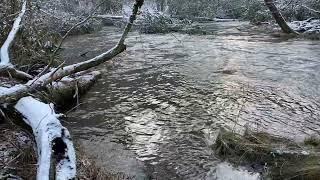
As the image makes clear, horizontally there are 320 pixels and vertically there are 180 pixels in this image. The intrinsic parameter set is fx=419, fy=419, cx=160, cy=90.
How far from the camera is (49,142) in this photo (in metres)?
4.06

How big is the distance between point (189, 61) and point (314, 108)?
6055 millimetres

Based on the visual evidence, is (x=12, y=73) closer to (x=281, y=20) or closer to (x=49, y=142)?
(x=49, y=142)

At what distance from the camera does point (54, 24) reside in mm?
13602

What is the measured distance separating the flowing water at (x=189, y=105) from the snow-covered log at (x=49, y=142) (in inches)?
51.7

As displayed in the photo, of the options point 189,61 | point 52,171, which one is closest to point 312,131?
point 52,171

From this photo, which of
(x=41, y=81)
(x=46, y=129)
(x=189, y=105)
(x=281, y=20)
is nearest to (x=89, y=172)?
(x=46, y=129)

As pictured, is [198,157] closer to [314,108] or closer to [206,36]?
[314,108]

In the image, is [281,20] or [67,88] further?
[281,20]

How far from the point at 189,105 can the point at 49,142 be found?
481cm

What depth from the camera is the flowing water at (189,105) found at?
235 inches

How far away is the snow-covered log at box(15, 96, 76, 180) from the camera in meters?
3.75

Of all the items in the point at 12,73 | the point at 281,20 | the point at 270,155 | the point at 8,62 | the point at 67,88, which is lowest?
the point at 270,155

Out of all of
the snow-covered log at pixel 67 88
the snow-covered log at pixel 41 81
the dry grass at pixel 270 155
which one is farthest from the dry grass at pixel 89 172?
the snow-covered log at pixel 67 88

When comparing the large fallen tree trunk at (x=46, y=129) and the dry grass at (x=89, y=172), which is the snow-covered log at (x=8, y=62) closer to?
the large fallen tree trunk at (x=46, y=129)
